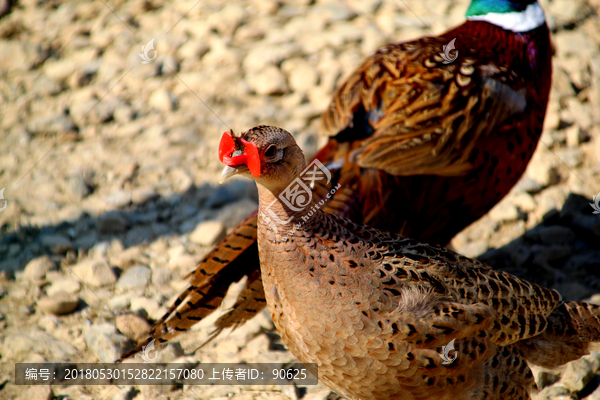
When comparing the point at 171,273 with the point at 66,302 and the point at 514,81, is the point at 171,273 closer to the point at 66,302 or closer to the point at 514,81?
the point at 66,302

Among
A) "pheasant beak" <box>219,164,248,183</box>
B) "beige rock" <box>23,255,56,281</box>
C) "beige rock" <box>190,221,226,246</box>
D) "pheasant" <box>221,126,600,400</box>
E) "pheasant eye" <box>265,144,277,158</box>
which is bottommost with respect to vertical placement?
"beige rock" <box>190,221,226,246</box>

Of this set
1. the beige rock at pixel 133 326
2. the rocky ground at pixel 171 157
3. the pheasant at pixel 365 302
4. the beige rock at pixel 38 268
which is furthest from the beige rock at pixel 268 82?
the pheasant at pixel 365 302

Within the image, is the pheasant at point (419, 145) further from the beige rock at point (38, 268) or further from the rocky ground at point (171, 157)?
the beige rock at point (38, 268)

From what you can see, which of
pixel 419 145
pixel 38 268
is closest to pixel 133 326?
pixel 38 268

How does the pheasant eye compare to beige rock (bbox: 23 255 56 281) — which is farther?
beige rock (bbox: 23 255 56 281)

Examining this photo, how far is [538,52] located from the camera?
12.2 feet

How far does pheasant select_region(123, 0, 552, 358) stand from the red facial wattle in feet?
2.55

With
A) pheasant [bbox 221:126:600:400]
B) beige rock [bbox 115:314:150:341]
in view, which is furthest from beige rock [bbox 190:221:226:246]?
pheasant [bbox 221:126:600:400]

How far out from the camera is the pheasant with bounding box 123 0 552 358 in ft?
9.45

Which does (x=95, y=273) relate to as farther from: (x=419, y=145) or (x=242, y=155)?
(x=419, y=145)

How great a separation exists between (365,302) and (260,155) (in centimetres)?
73

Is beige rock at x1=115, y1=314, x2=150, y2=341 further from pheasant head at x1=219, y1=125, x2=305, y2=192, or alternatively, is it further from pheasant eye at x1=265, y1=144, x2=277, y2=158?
pheasant eye at x1=265, y1=144, x2=277, y2=158

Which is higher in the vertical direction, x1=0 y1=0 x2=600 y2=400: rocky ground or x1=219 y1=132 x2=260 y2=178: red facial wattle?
x1=219 y1=132 x2=260 y2=178: red facial wattle

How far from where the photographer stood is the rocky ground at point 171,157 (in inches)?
131
